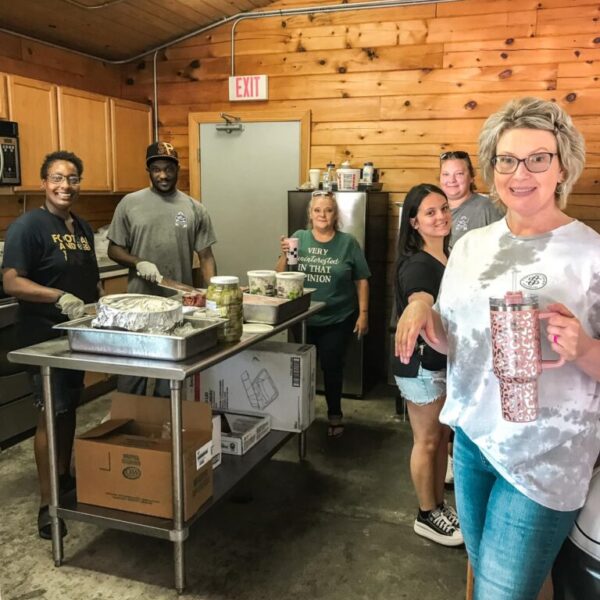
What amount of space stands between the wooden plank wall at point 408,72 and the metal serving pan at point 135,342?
2784 mm

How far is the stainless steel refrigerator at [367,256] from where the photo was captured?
405 centimetres

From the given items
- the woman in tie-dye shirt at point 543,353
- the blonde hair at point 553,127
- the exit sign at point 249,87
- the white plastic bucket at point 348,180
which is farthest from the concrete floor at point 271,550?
the exit sign at point 249,87

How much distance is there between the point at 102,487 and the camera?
7.14 ft

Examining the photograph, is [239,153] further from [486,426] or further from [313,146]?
[486,426]

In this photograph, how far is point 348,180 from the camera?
161 inches

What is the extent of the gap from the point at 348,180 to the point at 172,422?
2514 millimetres

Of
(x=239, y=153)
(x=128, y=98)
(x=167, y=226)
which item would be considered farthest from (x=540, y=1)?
(x=128, y=98)

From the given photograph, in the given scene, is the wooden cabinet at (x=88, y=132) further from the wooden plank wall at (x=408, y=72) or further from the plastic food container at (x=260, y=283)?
the plastic food container at (x=260, y=283)

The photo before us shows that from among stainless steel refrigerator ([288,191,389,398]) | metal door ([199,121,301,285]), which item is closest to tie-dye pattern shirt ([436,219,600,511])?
stainless steel refrigerator ([288,191,389,398])

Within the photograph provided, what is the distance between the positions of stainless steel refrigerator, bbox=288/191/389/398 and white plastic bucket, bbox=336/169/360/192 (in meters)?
0.08

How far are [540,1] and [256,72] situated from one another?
1979 mm

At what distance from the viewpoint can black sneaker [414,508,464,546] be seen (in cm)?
240

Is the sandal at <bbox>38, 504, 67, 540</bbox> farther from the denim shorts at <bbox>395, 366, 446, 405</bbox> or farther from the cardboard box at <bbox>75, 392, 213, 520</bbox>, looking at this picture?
the denim shorts at <bbox>395, 366, 446, 405</bbox>

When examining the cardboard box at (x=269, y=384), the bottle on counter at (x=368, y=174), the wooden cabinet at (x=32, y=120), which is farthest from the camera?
the bottle on counter at (x=368, y=174)
